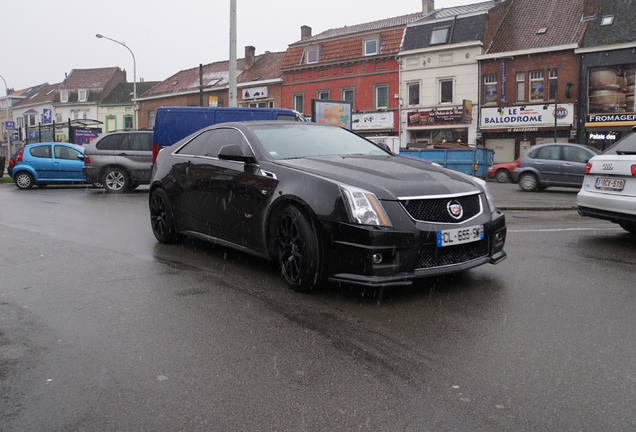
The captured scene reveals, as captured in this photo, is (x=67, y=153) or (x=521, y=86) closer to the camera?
(x=67, y=153)

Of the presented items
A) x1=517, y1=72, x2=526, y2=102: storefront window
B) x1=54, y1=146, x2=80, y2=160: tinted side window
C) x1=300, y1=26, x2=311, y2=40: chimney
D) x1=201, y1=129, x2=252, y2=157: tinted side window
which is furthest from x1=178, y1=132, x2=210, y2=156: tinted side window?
x1=300, y1=26, x2=311, y2=40: chimney

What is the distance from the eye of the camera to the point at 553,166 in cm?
1834

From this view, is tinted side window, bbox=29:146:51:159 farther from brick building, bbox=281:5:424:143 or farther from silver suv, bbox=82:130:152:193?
brick building, bbox=281:5:424:143

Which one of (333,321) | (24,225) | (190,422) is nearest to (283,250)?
(333,321)

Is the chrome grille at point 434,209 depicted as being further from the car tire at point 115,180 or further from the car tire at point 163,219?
the car tire at point 115,180

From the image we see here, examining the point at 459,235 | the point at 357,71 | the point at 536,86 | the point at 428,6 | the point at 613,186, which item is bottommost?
the point at 459,235

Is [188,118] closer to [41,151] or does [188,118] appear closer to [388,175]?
[41,151]

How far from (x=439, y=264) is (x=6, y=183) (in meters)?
22.3

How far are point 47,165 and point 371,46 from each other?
25.0 meters

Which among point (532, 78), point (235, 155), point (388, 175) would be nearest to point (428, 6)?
point (532, 78)

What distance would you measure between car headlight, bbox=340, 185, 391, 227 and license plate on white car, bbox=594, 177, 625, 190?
13.6 ft

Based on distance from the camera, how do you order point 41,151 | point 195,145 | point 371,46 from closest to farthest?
point 195,145 < point 41,151 < point 371,46

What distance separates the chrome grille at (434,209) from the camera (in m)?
4.55

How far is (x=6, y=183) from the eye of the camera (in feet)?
74.7
